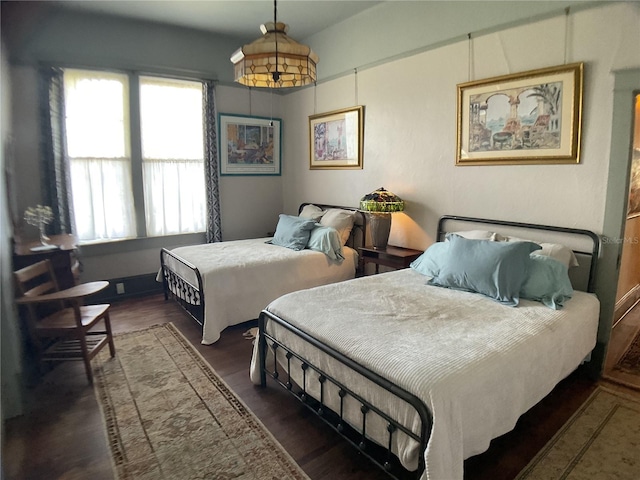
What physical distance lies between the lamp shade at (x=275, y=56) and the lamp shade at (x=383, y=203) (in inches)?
56.6

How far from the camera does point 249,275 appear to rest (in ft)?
11.0

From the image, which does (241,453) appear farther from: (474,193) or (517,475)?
(474,193)

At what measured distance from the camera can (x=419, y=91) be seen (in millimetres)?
3543

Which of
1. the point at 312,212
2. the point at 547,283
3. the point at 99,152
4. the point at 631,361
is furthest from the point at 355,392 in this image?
the point at 99,152

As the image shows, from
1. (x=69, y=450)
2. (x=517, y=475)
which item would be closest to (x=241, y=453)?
(x=69, y=450)

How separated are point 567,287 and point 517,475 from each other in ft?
3.75

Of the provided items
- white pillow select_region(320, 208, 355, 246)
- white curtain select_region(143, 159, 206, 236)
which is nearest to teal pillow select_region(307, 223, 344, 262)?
white pillow select_region(320, 208, 355, 246)

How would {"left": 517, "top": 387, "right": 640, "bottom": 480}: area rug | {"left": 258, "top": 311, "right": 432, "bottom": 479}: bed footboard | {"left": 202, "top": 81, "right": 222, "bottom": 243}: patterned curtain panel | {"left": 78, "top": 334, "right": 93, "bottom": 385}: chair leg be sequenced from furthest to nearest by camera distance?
{"left": 202, "top": 81, "right": 222, "bottom": 243}: patterned curtain panel → {"left": 78, "top": 334, "right": 93, "bottom": 385}: chair leg → {"left": 517, "top": 387, "right": 640, "bottom": 480}: area rug → {"left": 258, "top": 311, "right": 432, "bottom": 479}: bed footboard

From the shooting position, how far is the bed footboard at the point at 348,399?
4.84ft

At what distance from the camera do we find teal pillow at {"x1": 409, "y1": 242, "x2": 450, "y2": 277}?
278cm

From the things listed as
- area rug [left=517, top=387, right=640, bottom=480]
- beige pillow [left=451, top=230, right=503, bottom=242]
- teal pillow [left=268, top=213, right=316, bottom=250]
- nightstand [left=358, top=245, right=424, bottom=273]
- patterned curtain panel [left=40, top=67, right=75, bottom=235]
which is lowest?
area rug [left=517, top=387, right=640, bottom=480]

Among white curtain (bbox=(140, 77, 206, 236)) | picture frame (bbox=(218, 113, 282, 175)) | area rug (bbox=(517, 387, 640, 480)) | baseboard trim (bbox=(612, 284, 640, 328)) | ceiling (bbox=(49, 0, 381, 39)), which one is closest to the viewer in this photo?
area rug (bbox=(517, 387, 640, 480))

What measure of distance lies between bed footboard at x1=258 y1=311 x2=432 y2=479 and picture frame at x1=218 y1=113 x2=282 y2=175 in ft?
10.0

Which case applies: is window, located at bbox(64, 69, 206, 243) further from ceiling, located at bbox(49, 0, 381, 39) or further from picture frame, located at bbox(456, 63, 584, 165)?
picture frame, located at bbox(456, 63, 584, 165)
